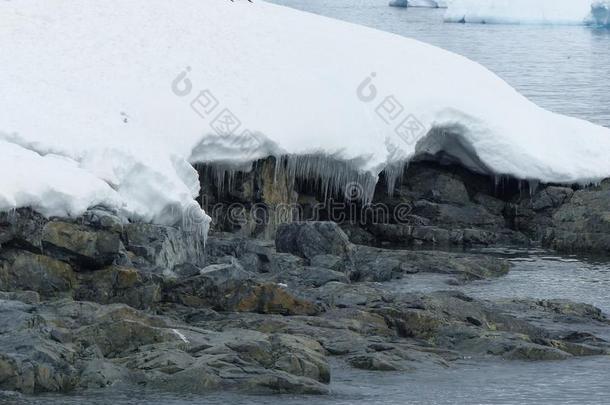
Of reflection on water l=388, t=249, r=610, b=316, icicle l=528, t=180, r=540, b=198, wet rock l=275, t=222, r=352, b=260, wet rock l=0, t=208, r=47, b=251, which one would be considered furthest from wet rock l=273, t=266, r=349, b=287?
icicle l=528, t=180, r=540, b=198

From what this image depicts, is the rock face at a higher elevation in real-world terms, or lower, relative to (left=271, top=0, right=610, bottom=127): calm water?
lower

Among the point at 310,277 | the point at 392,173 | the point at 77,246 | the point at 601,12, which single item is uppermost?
the point at 601,12

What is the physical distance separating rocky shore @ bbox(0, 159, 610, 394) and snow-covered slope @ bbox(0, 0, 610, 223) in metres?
1.00

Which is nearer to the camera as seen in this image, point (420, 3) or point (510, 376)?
point (510, 376)

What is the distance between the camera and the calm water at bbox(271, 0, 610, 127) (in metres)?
59.4

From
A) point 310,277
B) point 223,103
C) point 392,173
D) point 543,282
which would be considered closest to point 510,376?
point 310,277

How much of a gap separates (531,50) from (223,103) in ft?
188

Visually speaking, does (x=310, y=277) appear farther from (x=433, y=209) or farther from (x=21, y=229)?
(x=433, y=209)

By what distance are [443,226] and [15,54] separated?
12.1 metres

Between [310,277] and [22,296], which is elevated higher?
[310,277]

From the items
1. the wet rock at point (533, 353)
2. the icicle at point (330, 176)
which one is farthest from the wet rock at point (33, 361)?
the icicle at point (330, 176)

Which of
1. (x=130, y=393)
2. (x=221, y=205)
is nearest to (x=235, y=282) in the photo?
(x=130, y=393)

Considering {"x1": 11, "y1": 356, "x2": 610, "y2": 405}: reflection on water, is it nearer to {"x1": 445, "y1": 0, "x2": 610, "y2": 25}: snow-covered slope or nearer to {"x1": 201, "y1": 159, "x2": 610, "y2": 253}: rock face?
{"x1": 201, "y1": 159, "x2": 610, "y2": 253}: rock face

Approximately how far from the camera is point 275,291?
2155cm
